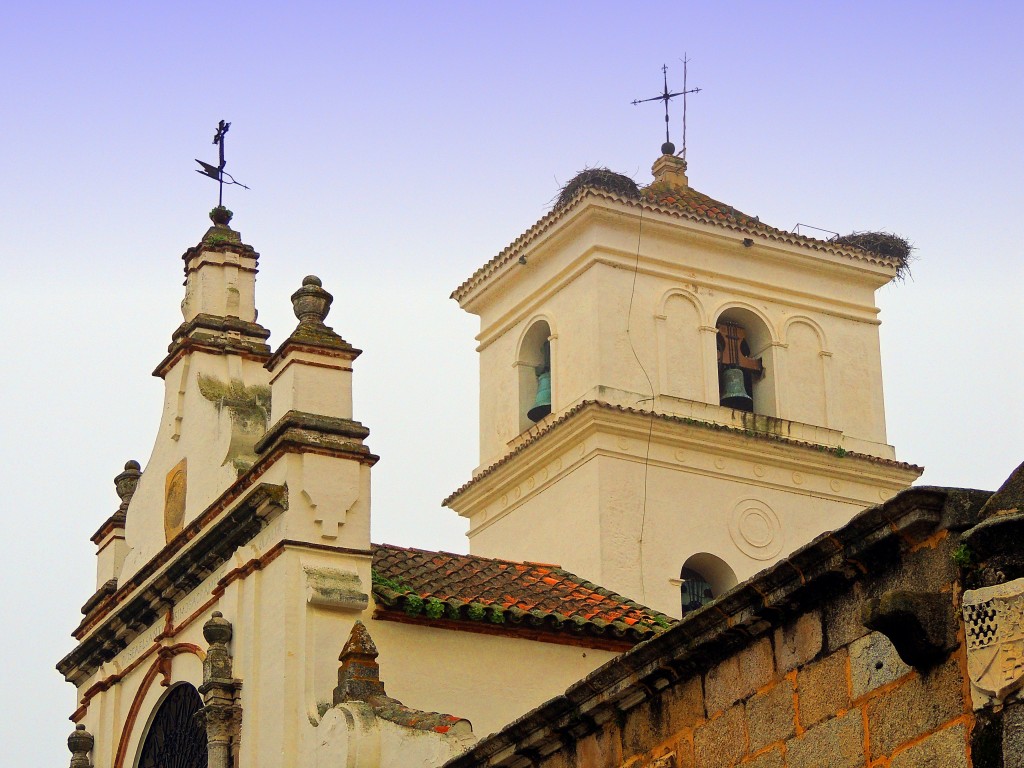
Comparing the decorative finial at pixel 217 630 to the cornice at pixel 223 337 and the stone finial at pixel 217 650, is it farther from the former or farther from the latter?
the cornice at pixel 223 337

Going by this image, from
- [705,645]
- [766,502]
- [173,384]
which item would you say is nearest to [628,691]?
[705,645]

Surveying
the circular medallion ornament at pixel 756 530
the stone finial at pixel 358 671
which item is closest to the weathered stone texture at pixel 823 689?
the stone finial at pixel 358 671

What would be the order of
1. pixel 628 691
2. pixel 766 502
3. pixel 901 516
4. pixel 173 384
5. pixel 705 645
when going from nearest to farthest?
pixel 901 516, pixel 705 645, pixel 628 691, pixel 173 384, pixel 766 502

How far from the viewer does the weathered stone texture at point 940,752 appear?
681 cm

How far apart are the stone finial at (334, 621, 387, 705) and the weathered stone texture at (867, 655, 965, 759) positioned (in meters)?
6.79

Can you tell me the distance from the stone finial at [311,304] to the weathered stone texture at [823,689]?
8402mm

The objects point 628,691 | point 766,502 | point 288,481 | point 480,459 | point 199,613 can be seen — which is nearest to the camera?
point 628,691

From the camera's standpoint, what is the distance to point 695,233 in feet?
74.9

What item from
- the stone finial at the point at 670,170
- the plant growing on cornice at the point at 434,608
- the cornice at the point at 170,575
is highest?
the stone finial at the point at 670,170

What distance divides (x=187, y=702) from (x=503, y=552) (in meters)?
6.86

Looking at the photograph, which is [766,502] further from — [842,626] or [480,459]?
[842,626]

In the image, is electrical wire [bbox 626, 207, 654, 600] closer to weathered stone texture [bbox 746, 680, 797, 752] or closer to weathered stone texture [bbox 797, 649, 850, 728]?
weathered stone texture [bbox 746, 680, 797, 752]

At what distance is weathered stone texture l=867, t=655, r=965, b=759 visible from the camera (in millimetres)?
6945

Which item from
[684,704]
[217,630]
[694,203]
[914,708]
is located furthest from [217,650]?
[694,203]
